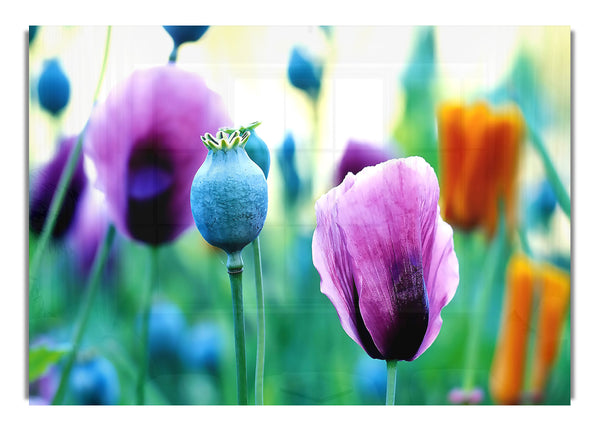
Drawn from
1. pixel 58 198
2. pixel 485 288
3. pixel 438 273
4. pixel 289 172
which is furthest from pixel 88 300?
pixel 485 288

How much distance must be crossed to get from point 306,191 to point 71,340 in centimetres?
105

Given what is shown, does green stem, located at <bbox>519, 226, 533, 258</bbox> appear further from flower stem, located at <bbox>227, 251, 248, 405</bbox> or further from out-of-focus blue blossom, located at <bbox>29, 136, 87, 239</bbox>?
out-of-focus blue blossom, located at <bbox>29, 136, 87, 239</bbox>

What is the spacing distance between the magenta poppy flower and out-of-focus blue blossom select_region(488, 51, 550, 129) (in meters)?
0.73

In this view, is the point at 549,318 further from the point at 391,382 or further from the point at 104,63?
the point at 104,63

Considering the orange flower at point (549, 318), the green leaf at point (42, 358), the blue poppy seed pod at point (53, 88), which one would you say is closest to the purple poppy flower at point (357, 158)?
the orange flower at point (549, 318)

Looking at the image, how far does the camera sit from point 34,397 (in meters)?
2.54

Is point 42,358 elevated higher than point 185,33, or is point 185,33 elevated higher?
point 185,33

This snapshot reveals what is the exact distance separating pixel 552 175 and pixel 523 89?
34 cm

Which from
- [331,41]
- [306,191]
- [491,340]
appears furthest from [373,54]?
[491,340]

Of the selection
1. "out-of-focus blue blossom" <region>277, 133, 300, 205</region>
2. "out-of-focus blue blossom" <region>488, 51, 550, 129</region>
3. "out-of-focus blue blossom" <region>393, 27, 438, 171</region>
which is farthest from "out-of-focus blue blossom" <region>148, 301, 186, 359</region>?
"out-of-focus blue blossom" <region>488, 51, 550, 129</region>

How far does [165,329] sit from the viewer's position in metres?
2.50

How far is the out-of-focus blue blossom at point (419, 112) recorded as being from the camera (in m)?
2.47

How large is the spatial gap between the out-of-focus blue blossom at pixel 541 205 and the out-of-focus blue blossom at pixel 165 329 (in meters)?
1.36

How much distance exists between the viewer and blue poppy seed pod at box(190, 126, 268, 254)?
2.11m
